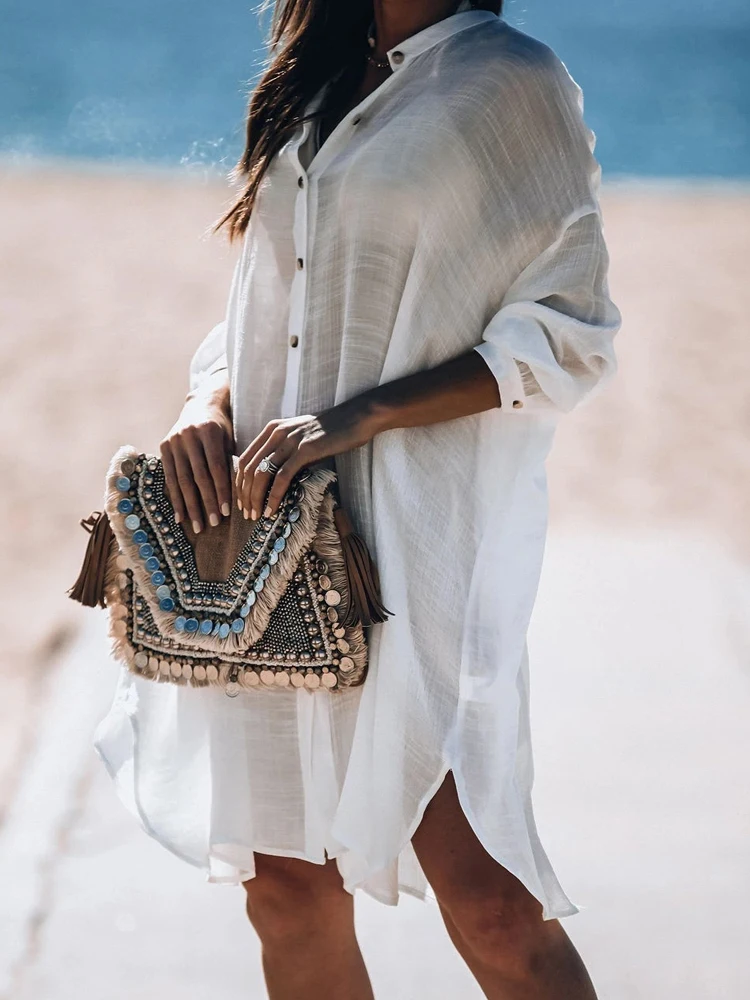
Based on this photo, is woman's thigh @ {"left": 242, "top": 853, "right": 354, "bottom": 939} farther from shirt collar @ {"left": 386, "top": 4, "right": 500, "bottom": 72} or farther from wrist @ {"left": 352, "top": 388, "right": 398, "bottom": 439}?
shirt collar @ {"left": 386, "top": 4, "right": 500, "bottom": 72}

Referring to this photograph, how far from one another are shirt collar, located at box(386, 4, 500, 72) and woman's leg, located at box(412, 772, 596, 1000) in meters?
1.04

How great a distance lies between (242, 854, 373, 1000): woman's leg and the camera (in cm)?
195

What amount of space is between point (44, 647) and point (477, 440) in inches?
116

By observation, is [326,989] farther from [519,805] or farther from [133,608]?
[133,608]

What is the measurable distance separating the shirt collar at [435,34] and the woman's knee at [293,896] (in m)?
1.20

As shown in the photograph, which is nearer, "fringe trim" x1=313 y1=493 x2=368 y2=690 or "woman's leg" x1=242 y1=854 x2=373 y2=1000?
"fringe trim" x1=313 y1=493 x2=368 y2=690

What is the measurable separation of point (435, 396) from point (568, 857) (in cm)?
169

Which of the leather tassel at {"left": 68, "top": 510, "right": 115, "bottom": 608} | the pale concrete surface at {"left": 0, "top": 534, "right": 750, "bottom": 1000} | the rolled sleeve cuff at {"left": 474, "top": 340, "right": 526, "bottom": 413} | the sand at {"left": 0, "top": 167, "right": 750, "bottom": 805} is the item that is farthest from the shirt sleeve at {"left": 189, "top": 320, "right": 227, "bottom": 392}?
the pale concrete surface at {"left": 0, "top": 534, "right": 750, "bottom": 1000}

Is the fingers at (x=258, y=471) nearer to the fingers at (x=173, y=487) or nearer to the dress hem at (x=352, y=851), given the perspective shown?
the fingers at (x=173, y=487)

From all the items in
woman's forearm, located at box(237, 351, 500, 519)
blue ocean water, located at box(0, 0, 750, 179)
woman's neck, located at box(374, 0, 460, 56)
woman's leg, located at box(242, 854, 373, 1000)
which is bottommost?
woman's leg, located at box(242, 854, 373, 1000)

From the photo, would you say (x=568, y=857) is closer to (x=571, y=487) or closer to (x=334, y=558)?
(x=334, y=558)

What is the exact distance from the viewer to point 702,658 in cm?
406

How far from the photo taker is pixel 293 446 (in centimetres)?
173

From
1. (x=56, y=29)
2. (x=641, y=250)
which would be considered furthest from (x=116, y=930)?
(x=56, y=29)
